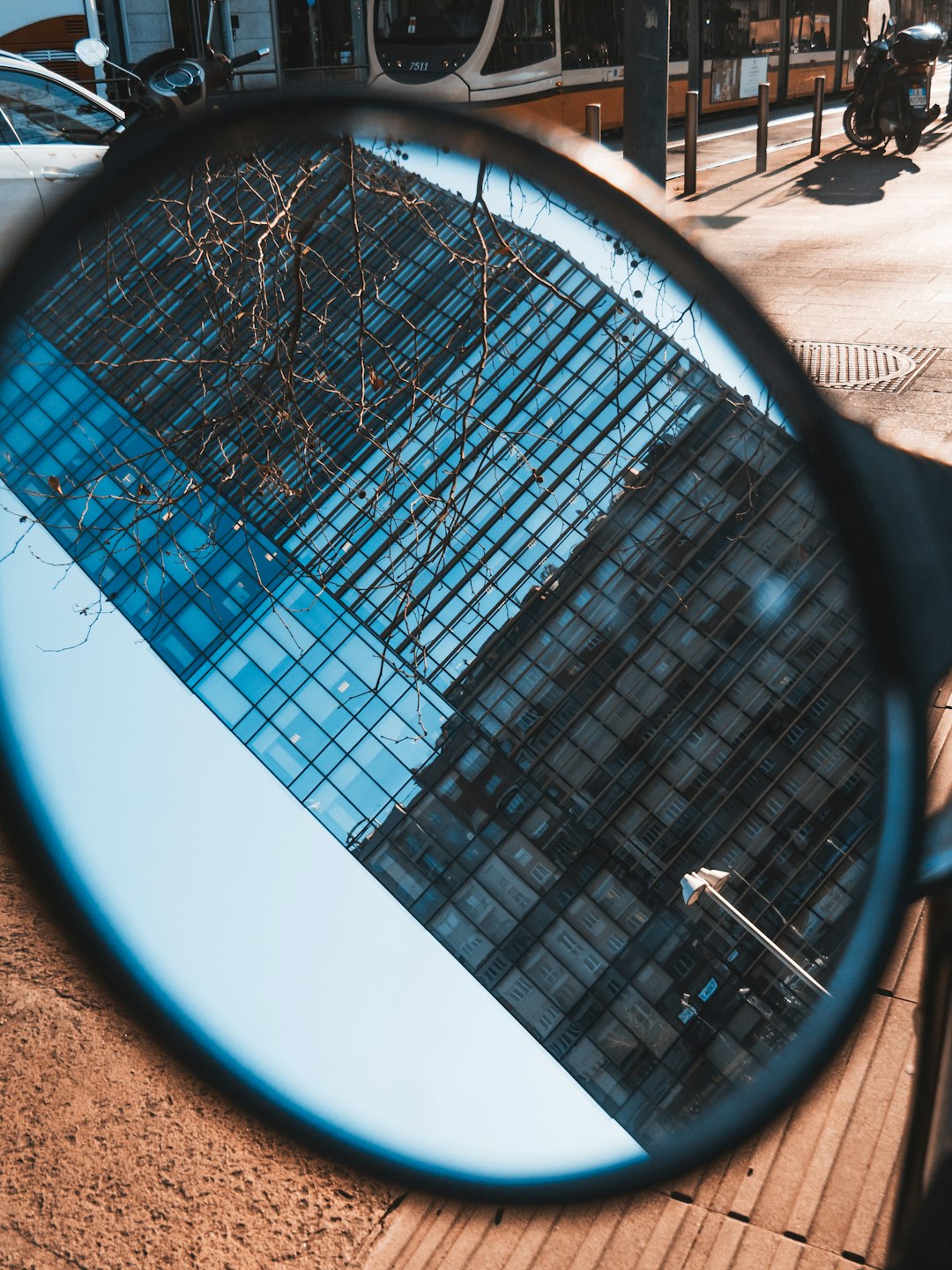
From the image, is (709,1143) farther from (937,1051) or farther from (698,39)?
(698,39)

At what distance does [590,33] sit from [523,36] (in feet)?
5.40

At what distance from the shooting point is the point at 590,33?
1438 cm

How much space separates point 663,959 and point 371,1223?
14.1 feet

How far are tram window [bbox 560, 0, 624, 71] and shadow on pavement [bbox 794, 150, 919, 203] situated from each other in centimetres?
347

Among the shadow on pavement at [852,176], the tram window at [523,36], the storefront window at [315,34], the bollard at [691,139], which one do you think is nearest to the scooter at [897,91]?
the shadow on pavement at [852,176]

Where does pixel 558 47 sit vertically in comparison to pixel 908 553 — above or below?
above

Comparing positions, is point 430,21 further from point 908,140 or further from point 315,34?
point 315,34

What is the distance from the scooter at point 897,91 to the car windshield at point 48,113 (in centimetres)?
1213

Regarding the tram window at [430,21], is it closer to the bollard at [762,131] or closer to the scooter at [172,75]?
the bollard at [762,131]

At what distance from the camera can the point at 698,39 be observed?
17.3 m

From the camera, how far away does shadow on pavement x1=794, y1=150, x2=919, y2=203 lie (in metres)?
12.6

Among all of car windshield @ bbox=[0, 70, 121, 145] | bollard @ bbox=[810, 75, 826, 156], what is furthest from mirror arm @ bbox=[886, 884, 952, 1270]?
bollard @ bbox=[810, 75, 826, 156]

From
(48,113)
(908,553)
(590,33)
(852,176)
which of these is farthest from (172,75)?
(852,176)

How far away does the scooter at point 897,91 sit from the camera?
593 inches
